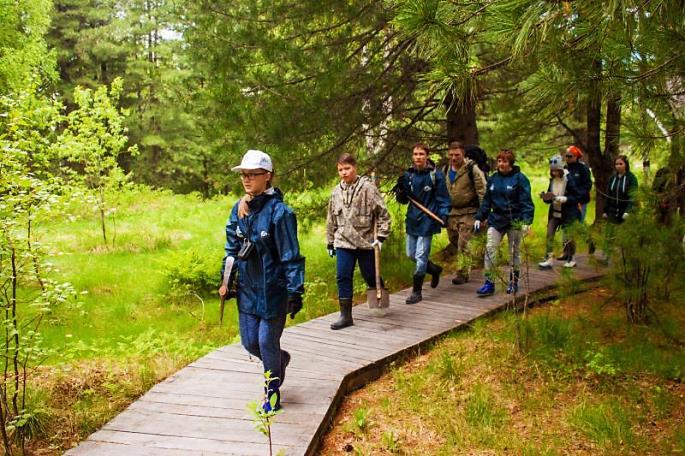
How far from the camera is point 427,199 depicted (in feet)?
25.3

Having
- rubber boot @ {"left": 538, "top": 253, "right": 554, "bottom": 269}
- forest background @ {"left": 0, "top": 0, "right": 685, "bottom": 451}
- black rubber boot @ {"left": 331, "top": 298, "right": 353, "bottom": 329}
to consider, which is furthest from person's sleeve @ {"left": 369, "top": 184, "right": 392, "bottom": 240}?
rubber boot @ {"left": 538, "top": 253, "right": 554, "bottom": 269}

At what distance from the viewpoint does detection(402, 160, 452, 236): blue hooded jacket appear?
7648 mm

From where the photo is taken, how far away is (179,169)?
2967 centimetres

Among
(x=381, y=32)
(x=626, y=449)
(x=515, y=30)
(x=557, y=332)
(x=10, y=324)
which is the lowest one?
(x=626, y=449)

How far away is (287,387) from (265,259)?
1419 millimetres

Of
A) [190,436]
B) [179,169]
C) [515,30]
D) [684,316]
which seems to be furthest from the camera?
[179,169]

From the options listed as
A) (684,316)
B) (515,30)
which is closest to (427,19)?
(515,30)

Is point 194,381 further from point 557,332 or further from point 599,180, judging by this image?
point 599,180

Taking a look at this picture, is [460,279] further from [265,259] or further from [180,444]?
[180,444]

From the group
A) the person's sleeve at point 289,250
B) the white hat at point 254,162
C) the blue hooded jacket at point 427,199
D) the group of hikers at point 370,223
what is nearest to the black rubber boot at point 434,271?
the group of hikers at point 370,223

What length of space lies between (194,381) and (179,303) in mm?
4560

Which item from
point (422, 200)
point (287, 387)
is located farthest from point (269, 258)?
point (422, 200)

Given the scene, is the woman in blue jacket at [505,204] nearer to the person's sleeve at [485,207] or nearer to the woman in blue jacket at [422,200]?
the person's sleeve at [485,207]

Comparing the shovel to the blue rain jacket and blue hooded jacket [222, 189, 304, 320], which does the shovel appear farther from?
the blue rain jacket
